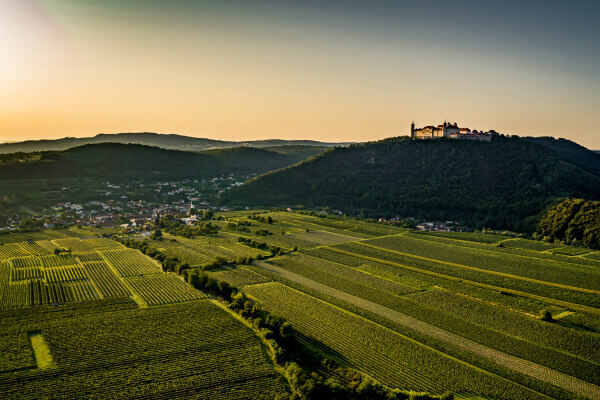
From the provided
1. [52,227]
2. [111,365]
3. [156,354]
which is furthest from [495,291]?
[52,227]

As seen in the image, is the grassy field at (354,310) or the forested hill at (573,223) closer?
the grassy field at (354,310)

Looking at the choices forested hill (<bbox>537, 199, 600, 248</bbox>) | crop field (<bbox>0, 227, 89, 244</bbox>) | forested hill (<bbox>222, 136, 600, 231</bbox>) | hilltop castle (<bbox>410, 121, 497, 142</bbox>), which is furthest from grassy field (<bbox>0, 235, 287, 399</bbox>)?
hilltop castle (<bbox>410, 121, 497, 142</bbox>)

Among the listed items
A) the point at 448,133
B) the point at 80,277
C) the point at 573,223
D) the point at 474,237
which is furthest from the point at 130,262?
the point at 448,133

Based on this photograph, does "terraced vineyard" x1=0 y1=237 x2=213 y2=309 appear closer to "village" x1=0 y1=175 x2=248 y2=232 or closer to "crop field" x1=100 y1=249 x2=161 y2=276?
"crop field" x1=100 y1=249 x2=161 y2=276

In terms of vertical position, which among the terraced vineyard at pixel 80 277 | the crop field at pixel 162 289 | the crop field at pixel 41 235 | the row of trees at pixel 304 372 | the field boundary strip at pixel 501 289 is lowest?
the crop field at pixel 41 235

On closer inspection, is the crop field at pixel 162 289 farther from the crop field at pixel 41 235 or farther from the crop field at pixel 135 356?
the crop field at pixel 41 235

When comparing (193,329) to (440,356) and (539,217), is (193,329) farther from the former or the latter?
(539,217)

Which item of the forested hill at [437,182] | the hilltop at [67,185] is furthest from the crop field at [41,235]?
the forested hill at [437,182]

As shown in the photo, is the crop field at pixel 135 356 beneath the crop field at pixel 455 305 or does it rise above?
beneath
